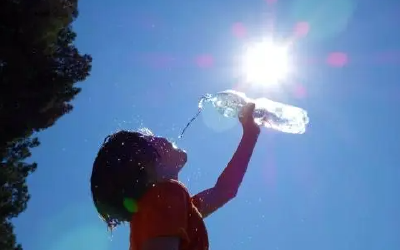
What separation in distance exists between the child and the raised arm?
0.09m

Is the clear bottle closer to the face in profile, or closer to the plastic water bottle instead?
the plastic water bottle

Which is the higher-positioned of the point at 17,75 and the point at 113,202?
the point at 17,75

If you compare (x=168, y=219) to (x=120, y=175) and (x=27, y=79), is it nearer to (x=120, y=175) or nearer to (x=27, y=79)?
(x=120, y=175)

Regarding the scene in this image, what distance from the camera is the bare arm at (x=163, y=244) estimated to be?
79.6 inches

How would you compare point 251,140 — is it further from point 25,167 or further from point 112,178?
point 25,167

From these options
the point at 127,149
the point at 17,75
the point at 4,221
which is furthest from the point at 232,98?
the point at 4,221

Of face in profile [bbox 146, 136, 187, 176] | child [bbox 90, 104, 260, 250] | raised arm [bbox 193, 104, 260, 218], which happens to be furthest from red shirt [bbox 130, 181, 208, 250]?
raised arm [bbox 193, 104, 260, 218]

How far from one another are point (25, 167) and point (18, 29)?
13.2ft

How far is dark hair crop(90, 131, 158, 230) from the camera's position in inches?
91.9

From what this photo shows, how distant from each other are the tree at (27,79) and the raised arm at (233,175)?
10171 mm

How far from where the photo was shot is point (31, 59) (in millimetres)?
12430

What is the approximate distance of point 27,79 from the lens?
12.3 metres

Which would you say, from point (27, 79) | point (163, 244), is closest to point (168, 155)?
point (163, 244)

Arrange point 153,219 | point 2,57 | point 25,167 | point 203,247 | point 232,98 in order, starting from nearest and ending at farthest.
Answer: point 153,219, point 203,247, point 232,98, point 2,57, point 25,167
